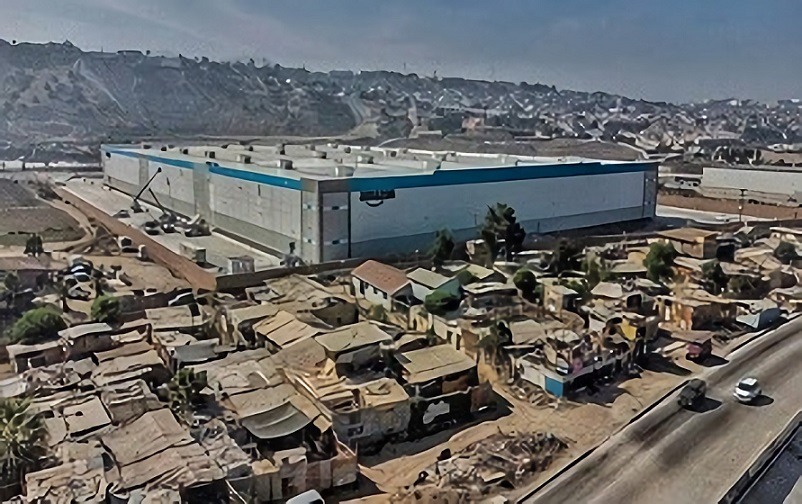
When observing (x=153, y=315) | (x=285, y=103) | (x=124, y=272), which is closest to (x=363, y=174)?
(x=124, y=272)

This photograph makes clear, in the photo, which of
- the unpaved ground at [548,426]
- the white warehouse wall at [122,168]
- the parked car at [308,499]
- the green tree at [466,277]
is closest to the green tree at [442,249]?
the green tree at [466,277]

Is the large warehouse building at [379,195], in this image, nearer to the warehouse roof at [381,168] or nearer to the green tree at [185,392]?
the warehouse roof at [381,168]

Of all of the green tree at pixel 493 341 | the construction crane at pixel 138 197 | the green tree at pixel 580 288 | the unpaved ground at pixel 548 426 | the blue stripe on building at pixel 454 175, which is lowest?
the unpaved ground at pixel 548 426

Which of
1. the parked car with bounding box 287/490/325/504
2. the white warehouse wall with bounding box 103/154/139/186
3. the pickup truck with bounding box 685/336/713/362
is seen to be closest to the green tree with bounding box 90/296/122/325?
the parked car with bounding box 287/490/325/504

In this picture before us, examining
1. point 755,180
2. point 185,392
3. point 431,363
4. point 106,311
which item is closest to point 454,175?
point 431,363

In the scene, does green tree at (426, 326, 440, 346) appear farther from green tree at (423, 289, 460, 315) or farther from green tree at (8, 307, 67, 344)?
green tree at (8, 307, 67, 344)

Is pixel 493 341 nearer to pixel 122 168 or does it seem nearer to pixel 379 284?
pixel 379 284
